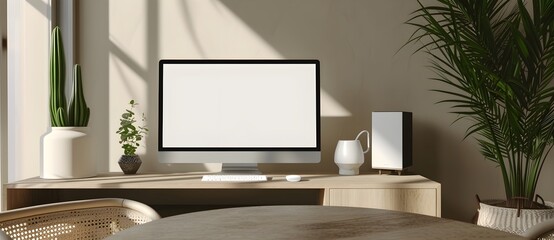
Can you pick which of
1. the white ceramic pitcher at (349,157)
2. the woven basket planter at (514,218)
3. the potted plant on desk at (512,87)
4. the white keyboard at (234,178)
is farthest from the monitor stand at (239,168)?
the woven basket planter at (514,218)

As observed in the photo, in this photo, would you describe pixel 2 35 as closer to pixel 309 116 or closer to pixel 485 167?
pixel 309 116

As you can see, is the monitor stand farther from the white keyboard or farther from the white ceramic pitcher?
the white ceramic pitcher

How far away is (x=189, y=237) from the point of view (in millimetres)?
1098

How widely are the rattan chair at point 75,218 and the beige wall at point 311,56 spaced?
3.87 feet

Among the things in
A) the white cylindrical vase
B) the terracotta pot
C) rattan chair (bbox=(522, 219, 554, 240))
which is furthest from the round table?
the terracotta pot

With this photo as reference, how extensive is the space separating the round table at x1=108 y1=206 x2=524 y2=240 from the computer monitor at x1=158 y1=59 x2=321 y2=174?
45.9 inches

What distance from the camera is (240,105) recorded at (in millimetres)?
2572

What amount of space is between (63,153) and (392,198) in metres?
1.46

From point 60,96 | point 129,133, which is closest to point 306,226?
point 60,96

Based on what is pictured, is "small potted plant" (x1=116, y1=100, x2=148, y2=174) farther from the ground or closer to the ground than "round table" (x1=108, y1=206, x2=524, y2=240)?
farther from the ground

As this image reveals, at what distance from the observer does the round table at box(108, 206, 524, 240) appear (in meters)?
1.11

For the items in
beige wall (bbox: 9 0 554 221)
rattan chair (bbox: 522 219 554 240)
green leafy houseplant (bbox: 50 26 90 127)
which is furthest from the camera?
beige wall (bbox: 9 0 554 221)

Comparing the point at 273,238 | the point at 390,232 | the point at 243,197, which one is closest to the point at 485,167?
the point at 243,197

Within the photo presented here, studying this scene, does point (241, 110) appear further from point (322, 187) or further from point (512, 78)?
point (512, 78)
